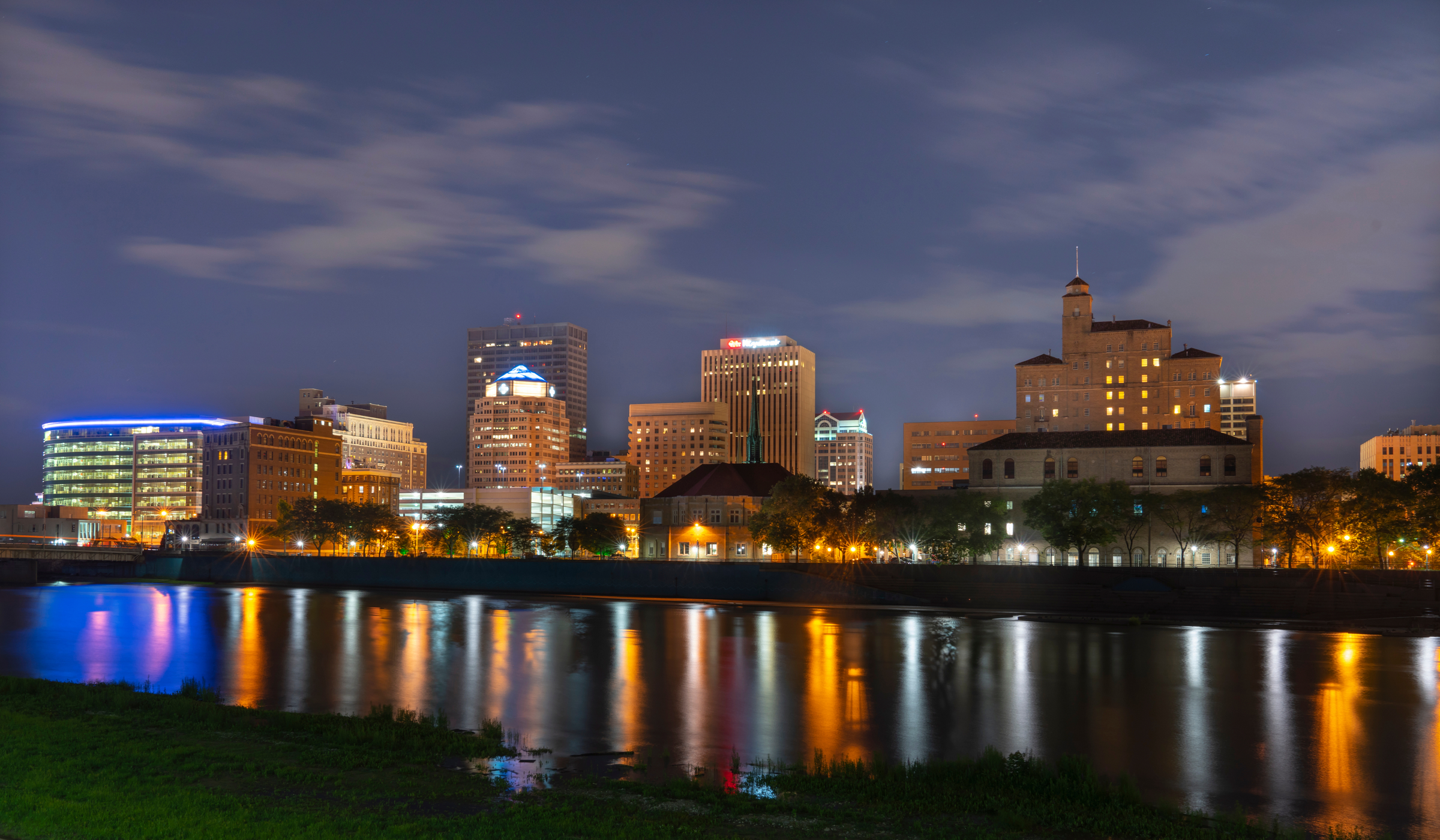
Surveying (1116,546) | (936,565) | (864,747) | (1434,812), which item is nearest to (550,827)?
(864,747)

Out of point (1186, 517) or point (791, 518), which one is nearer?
point (1186, 517)

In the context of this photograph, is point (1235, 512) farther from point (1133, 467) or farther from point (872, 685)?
point (872, 685)

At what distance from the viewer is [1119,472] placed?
131 meters

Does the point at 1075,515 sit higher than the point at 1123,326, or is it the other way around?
the point at 1123,326

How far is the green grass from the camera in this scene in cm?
1667

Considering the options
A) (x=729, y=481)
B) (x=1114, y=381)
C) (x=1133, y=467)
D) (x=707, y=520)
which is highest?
(x=1114, y=381)

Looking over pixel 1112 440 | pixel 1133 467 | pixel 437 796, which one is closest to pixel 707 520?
pixel 1112 440

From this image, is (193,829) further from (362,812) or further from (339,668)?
(339,668)

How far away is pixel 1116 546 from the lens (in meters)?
123

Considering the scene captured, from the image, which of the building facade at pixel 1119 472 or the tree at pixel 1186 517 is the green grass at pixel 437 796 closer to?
the tree at pixel 1186 517

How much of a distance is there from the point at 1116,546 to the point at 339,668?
328 feet

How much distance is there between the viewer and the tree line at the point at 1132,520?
9619 cm

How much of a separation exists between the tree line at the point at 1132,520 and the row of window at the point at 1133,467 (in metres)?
6.22

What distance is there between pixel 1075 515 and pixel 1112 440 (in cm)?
2510
